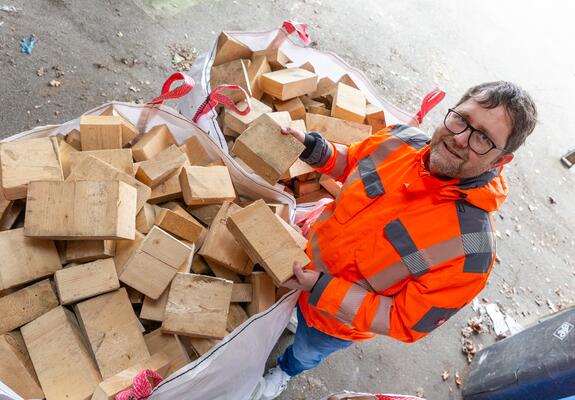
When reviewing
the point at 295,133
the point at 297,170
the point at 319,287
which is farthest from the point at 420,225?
the point at 297,170

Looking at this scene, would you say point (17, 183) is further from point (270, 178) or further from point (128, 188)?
point (270, 178)

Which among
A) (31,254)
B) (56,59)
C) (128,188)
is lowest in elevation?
(56,59)

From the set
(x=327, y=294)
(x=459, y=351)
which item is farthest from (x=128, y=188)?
(x=459, y=351)

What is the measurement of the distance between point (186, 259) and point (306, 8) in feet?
14.0

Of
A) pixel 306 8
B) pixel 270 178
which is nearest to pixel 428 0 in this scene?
pixel 306 8

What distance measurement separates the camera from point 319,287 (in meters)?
1.77

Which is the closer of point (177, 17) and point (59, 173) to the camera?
point (59, 173)

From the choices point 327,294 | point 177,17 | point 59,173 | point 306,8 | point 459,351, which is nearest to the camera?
point 327,294

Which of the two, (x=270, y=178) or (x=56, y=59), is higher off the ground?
(x=270, y=178)

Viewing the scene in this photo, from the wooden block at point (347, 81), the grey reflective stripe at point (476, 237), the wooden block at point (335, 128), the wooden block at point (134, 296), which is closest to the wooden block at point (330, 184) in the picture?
the wooden block at point (335, 128)

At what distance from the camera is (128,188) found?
189 cm

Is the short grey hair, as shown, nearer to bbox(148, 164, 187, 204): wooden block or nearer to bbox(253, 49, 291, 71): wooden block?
bbox(148, 164, 187, 204): wooden block

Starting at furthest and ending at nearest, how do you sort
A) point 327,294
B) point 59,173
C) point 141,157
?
point 141,157, point 59,173, point 327,294

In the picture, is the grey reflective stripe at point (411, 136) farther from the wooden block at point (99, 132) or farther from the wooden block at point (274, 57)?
the wooden block at point (99, 132)
